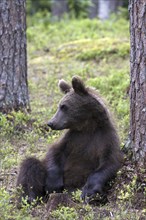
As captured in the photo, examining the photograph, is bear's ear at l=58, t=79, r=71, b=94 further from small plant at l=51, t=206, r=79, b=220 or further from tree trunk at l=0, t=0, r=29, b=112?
tree trunk at l=0, t=0, r=29, b=112

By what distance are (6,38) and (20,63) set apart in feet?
1.62

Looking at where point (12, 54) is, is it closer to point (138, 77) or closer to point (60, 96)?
point (60, 96)

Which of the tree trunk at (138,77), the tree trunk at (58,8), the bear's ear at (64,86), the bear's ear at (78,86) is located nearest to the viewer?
the tree trunk at (138,77)

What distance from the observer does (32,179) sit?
280 inches

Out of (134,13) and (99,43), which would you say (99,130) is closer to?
(134,13)

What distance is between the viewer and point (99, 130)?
23.7ft

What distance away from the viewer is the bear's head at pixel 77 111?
7.30 metres

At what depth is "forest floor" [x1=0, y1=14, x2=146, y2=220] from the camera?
632 cm

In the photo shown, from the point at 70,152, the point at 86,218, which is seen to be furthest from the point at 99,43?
the point at 86,218

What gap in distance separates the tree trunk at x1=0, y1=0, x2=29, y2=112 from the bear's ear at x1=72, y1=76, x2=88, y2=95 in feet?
8.67

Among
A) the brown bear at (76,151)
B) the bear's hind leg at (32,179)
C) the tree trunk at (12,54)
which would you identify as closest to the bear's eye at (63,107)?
the brown bear at (76,151)

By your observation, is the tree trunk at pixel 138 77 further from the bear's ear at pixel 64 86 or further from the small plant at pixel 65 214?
the small plant at pixel 65 214

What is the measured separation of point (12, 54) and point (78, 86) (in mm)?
2760

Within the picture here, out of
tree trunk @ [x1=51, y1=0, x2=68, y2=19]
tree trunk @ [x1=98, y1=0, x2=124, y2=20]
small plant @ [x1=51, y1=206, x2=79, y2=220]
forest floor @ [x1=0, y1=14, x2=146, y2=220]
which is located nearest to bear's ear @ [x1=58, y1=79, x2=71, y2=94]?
forest floor @ [x1=0, y1=14, x2=146, y2=220]
